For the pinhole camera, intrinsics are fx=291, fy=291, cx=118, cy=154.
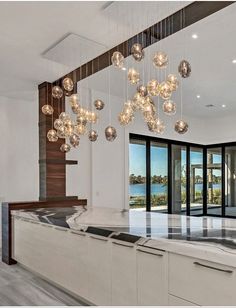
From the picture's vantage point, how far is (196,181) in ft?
34.3

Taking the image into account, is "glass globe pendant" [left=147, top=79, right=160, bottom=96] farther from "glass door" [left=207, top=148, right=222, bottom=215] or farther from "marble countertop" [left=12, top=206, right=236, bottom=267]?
"glass door" [left=207, top=148, right=222, bottom=215]

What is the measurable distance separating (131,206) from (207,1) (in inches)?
226

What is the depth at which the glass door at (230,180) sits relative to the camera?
387 inches

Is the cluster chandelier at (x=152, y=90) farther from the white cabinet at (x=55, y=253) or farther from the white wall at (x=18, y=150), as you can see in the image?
the white wall at (x=18, y=150)

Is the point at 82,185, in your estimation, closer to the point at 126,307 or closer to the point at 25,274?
the point at 25,274

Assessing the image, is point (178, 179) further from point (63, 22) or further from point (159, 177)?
point (63, 22)

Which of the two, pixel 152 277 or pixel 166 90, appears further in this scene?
pixel 166 90

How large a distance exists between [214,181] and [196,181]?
2.02 ft

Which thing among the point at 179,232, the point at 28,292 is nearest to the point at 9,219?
the point at 28,292

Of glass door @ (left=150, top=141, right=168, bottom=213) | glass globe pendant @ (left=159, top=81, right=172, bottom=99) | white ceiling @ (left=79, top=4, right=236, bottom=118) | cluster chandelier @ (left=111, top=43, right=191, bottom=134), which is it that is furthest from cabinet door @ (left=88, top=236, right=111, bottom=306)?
glass door @ (left=150, top=141, right=168, bottom=213)

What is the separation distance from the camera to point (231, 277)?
72.5 inches

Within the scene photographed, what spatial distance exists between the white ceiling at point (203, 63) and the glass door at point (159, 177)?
61.0 inches

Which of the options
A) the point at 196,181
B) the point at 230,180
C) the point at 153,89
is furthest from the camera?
the point at 196,181

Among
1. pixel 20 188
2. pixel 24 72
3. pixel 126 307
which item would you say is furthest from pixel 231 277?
pixel 20 188
